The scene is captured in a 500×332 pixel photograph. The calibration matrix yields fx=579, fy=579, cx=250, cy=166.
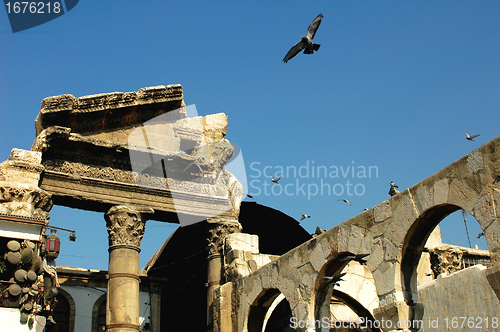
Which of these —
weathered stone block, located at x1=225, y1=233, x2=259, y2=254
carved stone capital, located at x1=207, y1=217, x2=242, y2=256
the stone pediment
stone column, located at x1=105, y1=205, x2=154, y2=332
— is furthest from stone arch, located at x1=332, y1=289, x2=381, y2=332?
stone column, located at x1=105, y1=205, x2=154, y2=332

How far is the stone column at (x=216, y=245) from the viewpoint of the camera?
555 inches

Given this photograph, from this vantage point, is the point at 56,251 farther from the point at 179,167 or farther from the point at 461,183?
the point at 461,183

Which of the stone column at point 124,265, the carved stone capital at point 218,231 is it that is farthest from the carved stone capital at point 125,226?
the carved stone capital at point 218,231

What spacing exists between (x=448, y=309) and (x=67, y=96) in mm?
9883

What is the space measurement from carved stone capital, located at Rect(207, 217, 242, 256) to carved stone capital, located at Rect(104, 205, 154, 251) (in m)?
1.76

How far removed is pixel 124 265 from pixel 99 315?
574cm

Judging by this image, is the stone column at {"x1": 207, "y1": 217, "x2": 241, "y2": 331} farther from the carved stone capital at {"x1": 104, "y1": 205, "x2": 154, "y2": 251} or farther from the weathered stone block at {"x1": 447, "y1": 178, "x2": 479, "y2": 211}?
the weathered stone block at {"x1": 447, "y1": 178, "x2": 479, "y2": 211}

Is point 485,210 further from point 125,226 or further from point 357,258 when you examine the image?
point 125,226

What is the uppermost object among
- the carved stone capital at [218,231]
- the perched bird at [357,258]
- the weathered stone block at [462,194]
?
the carved stone capital at [218,231]

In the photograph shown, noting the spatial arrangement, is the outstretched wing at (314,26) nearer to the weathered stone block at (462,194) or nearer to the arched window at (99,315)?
the weathered stone block at (462,194)

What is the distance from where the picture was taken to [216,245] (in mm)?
14695

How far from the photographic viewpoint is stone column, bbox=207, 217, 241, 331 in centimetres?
1409

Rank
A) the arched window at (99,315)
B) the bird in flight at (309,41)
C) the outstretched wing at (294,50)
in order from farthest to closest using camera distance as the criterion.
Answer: the arched window at (99,315), the outstretched wing at (294,50), the bird in flight at (309,41)

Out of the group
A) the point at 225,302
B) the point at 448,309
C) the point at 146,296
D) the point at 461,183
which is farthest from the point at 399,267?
the point at 146,296
